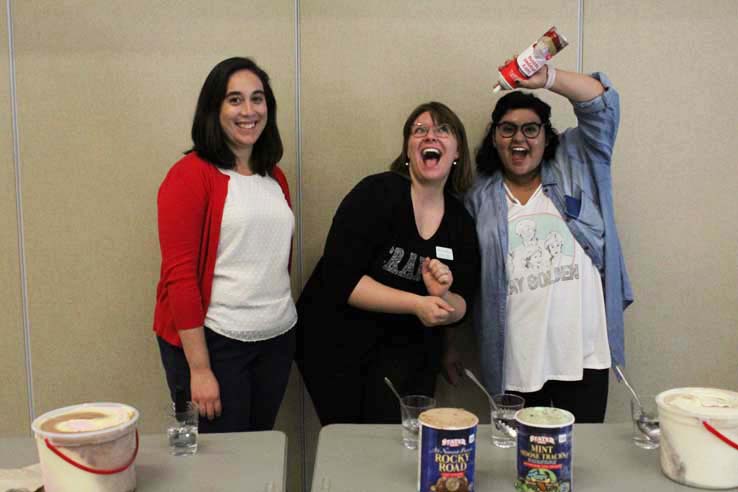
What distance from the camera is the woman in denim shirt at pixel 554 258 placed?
2.28m

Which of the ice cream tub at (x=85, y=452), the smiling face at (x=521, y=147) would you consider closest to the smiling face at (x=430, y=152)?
the smiling face at (x=521, y=147)

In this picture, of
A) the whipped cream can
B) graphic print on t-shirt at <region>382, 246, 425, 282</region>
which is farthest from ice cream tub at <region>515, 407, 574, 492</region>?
the whipped cream can

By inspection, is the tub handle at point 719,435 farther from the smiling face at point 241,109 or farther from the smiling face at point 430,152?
the smiling face at point 241,109

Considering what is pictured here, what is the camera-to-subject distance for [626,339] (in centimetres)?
288

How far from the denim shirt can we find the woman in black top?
75 millimetres

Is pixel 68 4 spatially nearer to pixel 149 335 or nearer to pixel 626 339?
pixel 149 335

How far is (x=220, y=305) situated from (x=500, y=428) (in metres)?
0.98

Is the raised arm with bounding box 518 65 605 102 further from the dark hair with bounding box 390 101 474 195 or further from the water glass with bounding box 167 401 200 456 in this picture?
the water glass with bounding box 167 401 200 456

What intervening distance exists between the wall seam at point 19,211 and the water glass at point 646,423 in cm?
238

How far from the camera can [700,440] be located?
131cm

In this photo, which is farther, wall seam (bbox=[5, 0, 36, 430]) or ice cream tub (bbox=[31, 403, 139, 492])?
wall seam (bbox=[5, 0, 36, 430])

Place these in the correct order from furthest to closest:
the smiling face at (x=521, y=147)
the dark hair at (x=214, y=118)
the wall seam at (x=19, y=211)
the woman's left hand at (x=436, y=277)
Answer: the wall seam at (x=19, y=211), the smiling face at (x=521, y=147), the dark hair at (x=214, y=118), the woman's left hand at (x=436, y=277)

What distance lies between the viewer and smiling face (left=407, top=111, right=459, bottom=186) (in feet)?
7.44

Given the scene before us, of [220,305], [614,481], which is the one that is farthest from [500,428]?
[220,305]
